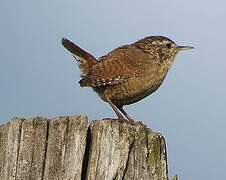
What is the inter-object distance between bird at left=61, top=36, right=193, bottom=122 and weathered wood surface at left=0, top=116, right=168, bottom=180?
2.64m

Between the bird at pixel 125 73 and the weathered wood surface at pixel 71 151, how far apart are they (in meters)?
2.64

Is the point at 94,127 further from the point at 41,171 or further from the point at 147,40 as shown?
the point at 147,40

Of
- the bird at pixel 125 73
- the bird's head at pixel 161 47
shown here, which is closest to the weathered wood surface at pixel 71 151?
the bird at pixel 125 73

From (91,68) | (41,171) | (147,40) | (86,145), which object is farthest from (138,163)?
(147,40)

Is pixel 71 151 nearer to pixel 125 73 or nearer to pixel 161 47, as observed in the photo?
pixel 125 73

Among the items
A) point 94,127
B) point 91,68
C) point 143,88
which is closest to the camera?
point 94,127

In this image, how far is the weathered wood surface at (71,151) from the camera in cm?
292

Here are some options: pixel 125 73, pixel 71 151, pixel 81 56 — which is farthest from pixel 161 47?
pixel 71 151

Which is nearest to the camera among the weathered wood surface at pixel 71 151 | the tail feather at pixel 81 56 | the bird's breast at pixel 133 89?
the weathered wood surface at pixel 71 151

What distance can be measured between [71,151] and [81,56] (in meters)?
3.95

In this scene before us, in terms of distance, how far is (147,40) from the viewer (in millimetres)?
6809

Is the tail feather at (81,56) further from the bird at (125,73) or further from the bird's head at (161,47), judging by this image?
the bird's head at (161,47)

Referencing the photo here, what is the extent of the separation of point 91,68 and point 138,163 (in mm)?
3445

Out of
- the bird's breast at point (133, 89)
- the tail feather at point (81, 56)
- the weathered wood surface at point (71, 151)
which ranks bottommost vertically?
the weathered wood surface at point (71, 151)
